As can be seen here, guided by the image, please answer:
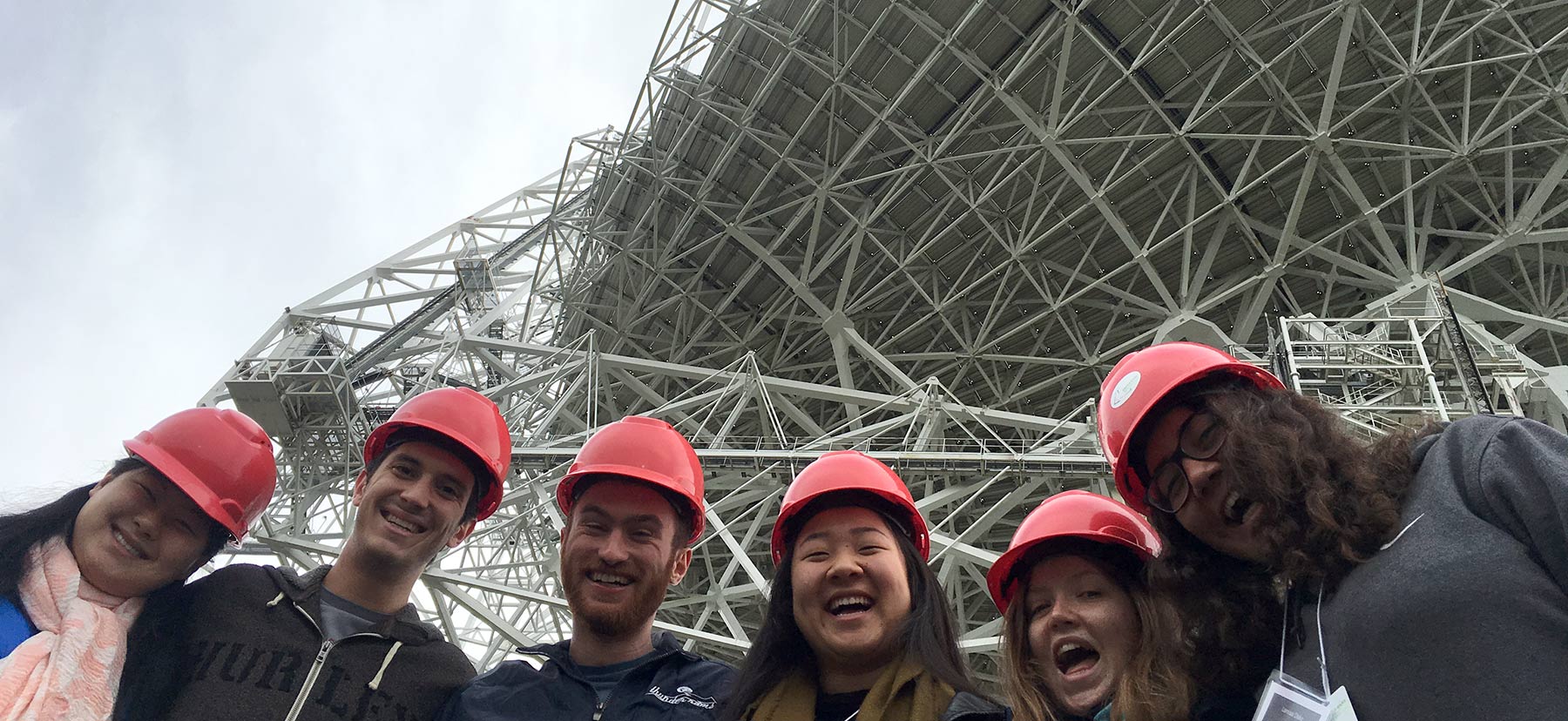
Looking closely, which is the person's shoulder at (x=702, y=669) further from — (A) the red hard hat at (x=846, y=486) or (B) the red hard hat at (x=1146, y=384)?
(B) the red hard hat at (x=1146, y=384)

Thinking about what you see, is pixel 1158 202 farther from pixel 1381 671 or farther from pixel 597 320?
pixel 1381 671

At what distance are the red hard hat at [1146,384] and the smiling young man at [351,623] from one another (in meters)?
2.76

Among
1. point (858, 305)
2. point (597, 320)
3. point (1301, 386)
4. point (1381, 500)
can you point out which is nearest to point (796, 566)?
point (1381, 500)

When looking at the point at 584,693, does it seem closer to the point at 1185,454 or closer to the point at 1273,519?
the point at 1185,454

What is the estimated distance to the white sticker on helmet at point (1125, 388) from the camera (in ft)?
11.0

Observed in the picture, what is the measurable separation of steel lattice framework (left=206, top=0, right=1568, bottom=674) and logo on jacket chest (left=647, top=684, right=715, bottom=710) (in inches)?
312

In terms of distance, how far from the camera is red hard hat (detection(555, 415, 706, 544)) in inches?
173

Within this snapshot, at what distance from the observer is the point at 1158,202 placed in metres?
14.5

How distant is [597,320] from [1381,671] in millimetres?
16143

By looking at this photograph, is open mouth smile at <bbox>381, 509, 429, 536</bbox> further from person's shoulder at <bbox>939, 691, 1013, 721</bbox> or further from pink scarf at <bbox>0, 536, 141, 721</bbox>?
person's shoulder at <bbox>939, 691, 1013, 721</bbox>

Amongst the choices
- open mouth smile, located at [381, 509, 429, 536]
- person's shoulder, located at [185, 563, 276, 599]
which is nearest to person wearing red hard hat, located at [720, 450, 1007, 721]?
open mouth smile, located at [381, 509, 429, 536]

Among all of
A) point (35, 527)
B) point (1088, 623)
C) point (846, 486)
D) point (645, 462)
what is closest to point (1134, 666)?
point (1088, 623)

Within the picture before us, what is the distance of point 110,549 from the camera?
12.0ft

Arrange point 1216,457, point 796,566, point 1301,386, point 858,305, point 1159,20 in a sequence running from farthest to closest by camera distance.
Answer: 1. point 858,305
2. point 1159,20
3. point 1301,386
4. point 796,566
5. point 1216,457
